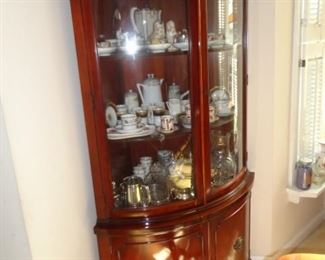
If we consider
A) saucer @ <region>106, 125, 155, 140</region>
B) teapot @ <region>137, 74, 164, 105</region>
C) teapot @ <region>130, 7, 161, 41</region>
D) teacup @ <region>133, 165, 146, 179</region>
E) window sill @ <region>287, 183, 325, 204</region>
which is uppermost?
teapot @ <region>130, 7, 161, 41</region>

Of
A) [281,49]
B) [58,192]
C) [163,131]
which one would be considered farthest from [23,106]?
[281,49]

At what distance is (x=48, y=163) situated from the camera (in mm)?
1303

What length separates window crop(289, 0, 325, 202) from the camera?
6.14ft

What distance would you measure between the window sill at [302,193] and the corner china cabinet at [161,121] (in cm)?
59

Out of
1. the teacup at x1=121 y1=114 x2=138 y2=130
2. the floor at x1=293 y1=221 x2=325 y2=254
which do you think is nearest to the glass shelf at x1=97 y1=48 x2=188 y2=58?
the teacup at x1=121 y1=114 x2=138 y2=130

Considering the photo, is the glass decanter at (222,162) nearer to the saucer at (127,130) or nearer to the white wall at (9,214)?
the saucer at (127,130)

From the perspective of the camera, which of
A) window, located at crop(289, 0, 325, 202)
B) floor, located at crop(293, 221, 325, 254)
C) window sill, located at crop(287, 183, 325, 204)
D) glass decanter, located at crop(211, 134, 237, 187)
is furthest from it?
floor, located at crop(293, 221, 325, 254)

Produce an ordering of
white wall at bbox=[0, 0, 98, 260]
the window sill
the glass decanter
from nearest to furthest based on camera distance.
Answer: white wall at bbox=[0, 0, 98, 260]
the glass decanter
the window sill

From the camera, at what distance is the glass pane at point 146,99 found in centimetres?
139

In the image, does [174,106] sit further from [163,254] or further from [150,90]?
[163,254]

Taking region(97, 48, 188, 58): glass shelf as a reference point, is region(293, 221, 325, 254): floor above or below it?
below

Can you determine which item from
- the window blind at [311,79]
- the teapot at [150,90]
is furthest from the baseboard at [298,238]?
the teapot at [150,90]

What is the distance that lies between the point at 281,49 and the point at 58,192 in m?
1.30

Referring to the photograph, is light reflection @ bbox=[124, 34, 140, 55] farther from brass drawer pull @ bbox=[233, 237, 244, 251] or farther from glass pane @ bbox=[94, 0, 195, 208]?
brass drawer pull @ bbox=[233, 237, 244, 251]
